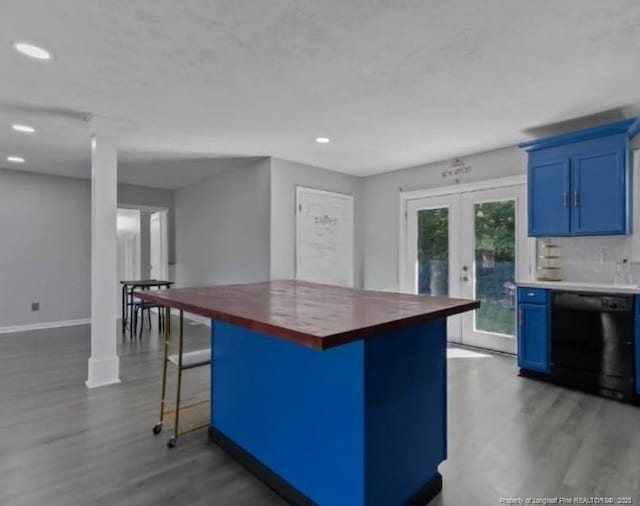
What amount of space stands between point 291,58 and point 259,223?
281cm

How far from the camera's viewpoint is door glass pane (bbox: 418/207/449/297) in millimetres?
4945

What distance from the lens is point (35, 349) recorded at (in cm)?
454

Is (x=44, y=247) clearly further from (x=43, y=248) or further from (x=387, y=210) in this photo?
(x=387, y=210)

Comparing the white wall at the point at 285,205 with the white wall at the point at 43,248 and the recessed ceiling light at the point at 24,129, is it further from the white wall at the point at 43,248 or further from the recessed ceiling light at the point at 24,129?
the white wall at the point at 43,248

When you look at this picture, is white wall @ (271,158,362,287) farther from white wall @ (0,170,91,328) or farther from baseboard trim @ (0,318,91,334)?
baseboard trim @ (0,318,91,334)

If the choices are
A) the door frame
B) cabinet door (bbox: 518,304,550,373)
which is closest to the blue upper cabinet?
the door frame

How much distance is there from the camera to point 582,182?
3.41 m

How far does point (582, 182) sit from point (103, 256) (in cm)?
448

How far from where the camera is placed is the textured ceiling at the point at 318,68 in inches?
74.2

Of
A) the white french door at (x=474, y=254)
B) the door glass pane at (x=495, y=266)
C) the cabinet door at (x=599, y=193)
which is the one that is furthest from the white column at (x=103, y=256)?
the cabinet door at (x=599, y=193)

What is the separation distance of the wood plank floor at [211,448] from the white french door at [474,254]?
1099mm

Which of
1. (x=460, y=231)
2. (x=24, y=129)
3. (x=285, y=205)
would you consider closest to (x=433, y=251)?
(x=460, y=231)

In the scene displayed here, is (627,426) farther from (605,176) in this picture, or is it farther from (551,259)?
(605,176)

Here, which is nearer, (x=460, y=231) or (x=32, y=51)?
(x=32, y=51)
